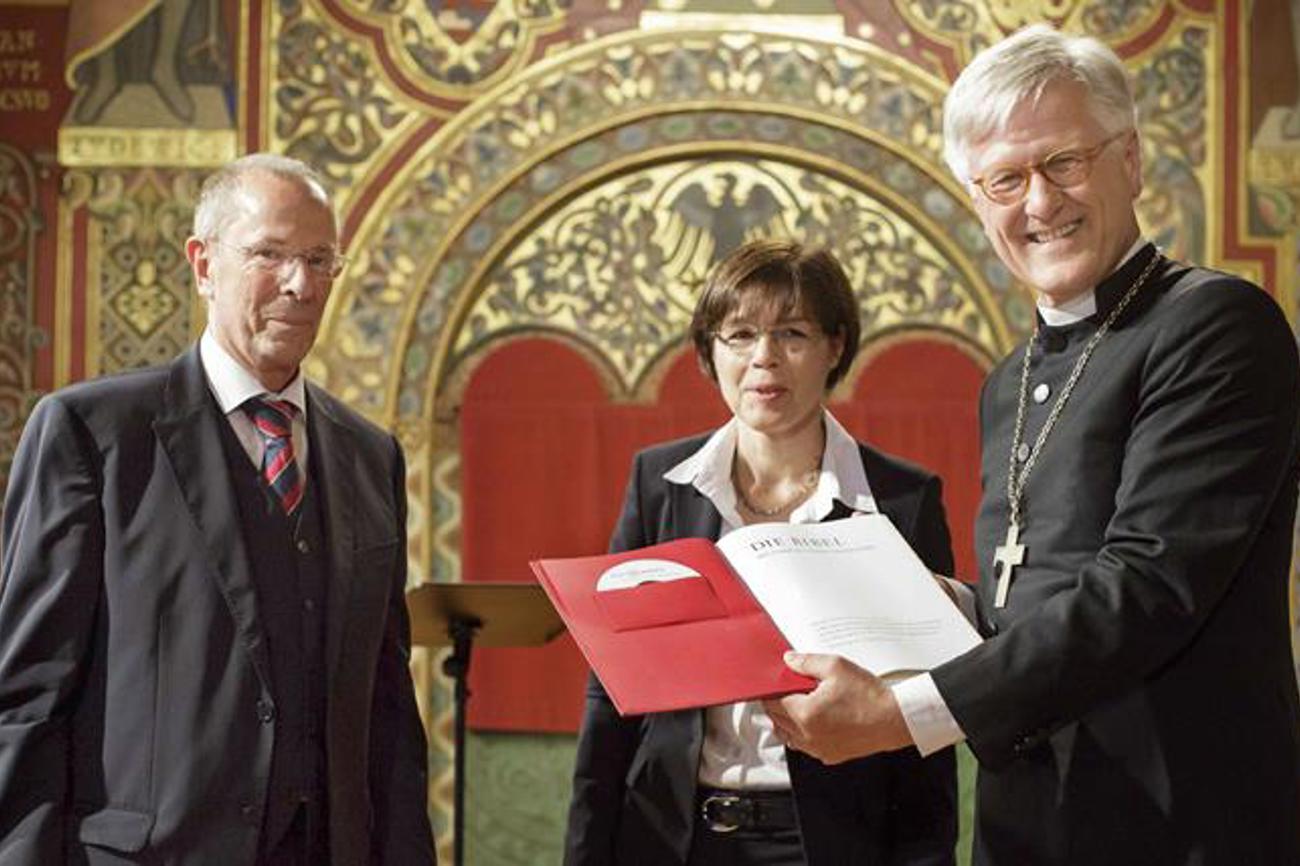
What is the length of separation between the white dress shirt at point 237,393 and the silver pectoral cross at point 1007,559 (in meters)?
0.99

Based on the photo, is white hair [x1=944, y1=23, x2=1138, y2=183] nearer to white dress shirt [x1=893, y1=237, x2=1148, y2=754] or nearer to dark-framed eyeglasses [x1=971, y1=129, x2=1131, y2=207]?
dark-framed eyeglasses [x1=971, y1=129, x2=1131, y2=207]

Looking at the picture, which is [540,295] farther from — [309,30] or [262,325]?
[262,325]

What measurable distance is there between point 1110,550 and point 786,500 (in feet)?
3.53

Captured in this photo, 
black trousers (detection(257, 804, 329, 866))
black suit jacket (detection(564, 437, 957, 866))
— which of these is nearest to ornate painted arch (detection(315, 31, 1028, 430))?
black suit jacket (detection(564, 437, 957, 866))

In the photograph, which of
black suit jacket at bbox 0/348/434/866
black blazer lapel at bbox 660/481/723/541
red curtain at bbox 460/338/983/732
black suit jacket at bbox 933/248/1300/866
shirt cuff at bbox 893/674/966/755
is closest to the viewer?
black suit jacket at bbox 933/248/1300/866

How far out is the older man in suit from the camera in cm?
227

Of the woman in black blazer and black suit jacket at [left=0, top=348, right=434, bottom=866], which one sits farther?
the woman in black blazer

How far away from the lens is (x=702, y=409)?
6270 millimetres

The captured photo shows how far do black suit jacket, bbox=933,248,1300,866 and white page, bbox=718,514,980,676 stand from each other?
0.09 metres

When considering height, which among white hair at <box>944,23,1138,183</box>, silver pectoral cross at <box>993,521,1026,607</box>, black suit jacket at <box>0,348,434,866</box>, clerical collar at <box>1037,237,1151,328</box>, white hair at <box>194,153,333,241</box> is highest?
white hair at <box>944,23,1138,183</box>

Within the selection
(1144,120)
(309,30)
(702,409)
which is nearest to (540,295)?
(702,409)

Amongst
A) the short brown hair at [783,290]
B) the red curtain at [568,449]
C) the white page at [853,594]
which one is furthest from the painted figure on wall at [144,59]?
the white page at [853,594]

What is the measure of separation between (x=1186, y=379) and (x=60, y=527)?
4.46ft

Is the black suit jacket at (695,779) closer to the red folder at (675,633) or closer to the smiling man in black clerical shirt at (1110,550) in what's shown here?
the red folder at (675,633)
